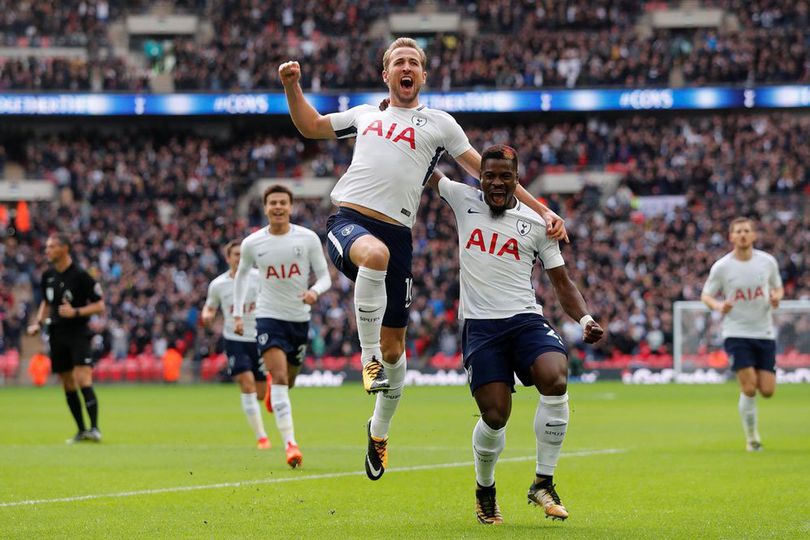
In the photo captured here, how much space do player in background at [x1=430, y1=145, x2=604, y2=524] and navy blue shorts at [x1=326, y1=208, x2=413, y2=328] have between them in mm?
520

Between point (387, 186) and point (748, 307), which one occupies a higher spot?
point (387, 186)

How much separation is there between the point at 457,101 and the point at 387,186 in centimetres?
4103

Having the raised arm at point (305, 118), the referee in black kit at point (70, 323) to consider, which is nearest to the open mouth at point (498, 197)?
the raised arm at point (305, 118)

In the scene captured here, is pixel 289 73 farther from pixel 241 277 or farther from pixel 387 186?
pixel 241 277

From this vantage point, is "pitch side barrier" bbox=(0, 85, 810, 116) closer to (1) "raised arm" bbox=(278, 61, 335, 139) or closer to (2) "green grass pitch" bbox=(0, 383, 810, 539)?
(2) "green grass pitch" bbox=(0, 383, 810, 539)

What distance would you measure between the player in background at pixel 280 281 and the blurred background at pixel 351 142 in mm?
24155

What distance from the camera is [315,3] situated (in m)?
53.8

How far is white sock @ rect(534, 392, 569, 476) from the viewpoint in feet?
29.8

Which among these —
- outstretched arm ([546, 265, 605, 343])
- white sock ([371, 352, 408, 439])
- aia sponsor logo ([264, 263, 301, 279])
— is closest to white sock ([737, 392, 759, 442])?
aia sponsor logo ([264, 263, 301, 279])

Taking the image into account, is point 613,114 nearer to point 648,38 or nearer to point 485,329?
point 648,38

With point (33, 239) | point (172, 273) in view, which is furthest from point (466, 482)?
point (33, 239)

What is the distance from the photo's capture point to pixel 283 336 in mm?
14570

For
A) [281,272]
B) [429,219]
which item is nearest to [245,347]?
[281,272]

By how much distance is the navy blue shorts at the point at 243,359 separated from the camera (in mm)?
16812
